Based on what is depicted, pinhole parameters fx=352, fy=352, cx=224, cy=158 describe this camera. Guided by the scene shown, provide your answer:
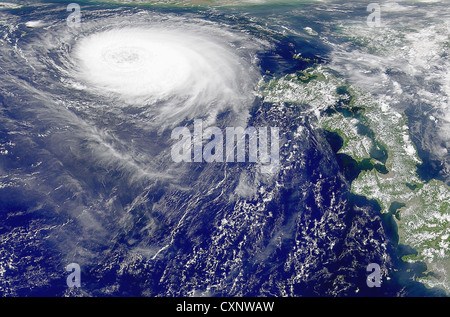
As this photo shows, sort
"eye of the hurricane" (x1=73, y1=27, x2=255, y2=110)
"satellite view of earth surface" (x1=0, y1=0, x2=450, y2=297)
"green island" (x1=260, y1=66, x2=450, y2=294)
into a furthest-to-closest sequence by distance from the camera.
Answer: "eye of the hurricane" (x1=73, y1=27, x2=255, y2=110) < "green island" (x1=260, y1=66, x2=450, y2=294) < "satellite view of earth surface" (x1=0, y1=0, x2=450, y2=297)

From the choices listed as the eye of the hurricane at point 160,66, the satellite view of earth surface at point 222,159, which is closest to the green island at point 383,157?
the satellite view of earth surface at point 222,159

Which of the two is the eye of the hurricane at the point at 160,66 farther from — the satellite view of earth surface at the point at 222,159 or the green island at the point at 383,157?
the green island at the point at 383,157

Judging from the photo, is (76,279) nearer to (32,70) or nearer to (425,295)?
(425,295)

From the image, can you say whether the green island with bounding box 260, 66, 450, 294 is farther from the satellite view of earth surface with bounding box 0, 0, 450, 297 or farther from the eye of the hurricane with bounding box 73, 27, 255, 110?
the eye of the hurricane with bounding box 73, 27, 255, 110

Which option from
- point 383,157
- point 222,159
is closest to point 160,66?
point 222,159

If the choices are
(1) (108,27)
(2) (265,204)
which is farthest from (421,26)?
(1) (108,27)

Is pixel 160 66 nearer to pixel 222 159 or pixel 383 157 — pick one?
pixel 222 159

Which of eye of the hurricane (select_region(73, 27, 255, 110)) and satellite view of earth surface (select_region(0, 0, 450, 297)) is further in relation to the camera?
eye of the hurricane (select_region(73, 27, 255, 110))

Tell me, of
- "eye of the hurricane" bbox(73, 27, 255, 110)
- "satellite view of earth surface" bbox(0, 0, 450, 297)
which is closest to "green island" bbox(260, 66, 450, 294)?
"satellite view of earth surface" bbox(0, 0, 450, 297)
